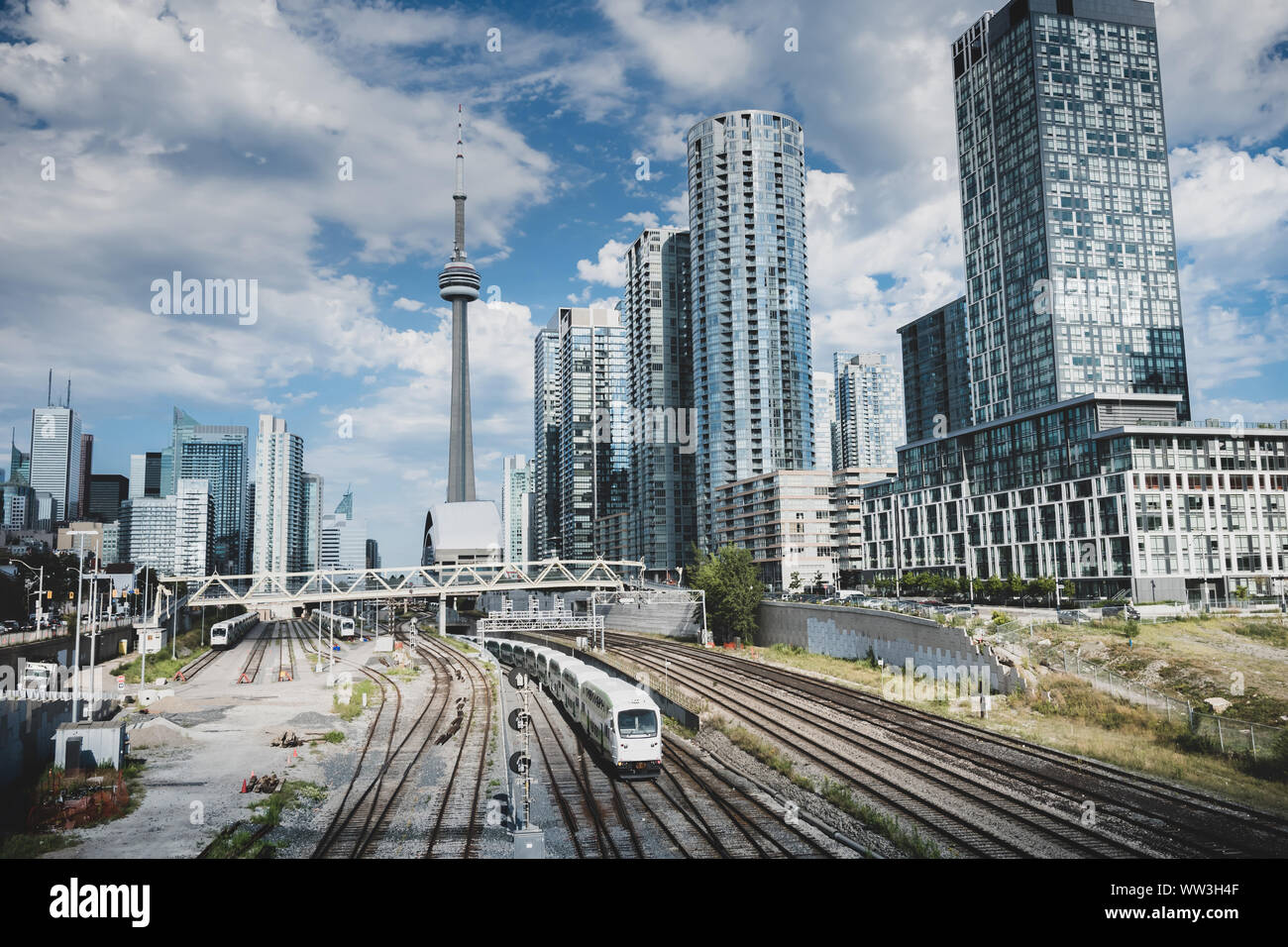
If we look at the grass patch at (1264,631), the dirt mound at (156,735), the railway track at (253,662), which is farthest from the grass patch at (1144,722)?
the railway track at (253,662)

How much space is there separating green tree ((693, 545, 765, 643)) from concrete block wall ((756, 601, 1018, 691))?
1.66m

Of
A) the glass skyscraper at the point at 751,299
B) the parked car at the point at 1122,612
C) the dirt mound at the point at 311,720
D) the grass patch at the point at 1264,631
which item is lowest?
the dirt mound at the point at 311,720

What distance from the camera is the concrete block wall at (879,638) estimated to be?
1774 inches

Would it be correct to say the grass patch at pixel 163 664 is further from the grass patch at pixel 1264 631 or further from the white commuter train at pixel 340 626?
the grass patch at pixel 1264 631

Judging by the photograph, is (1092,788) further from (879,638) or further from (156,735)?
(156,735)

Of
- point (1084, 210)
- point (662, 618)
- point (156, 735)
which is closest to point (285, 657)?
point (662, 618)

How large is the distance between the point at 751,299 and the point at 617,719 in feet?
488

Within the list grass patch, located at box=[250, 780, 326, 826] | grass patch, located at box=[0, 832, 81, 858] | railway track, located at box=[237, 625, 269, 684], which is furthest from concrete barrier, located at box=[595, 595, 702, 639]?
grass patch, located at box=[0, 832, 81, 858]

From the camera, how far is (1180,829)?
21578mm

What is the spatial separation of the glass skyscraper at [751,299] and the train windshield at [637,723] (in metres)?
139

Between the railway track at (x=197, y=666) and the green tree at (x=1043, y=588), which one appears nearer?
the railway track at (x=197, y=666)

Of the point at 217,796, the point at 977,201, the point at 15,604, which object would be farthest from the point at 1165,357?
the point at 15,604

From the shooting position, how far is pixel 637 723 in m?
29.0

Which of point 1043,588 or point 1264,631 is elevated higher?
point 1043,588
